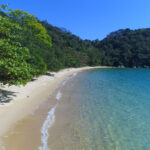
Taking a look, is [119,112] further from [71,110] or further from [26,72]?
[26,72]

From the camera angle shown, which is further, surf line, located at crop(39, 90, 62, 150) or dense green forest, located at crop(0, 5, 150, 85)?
dense green forest, located at crop(0, 5, 150, 85)

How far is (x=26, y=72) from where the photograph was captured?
985 centimetres

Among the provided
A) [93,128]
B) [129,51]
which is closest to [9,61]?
[93,128]

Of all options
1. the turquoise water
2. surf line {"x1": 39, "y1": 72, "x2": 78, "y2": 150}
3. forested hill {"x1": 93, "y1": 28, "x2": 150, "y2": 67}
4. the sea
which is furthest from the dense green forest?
the turquoise water

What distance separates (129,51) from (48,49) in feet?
280

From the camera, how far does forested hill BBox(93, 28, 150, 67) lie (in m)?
101

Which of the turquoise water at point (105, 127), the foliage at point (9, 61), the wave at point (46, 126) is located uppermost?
the foliage at point (9, 61)

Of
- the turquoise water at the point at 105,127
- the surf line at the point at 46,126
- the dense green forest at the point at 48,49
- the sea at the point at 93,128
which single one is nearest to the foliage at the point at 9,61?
the dense green forest at the point at 48,49

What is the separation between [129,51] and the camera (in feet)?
342

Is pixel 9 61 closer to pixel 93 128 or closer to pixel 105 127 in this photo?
pixel 93 128

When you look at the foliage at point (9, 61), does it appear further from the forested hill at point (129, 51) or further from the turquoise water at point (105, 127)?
the forested hill at point (129, 51)

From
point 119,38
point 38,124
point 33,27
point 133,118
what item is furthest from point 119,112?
point 119,38

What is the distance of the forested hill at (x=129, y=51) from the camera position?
101438 mm

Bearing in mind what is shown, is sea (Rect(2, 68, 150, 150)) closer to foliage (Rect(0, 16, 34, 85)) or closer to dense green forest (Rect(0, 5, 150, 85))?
foliage (Rect(0, 16, 34, 85))
